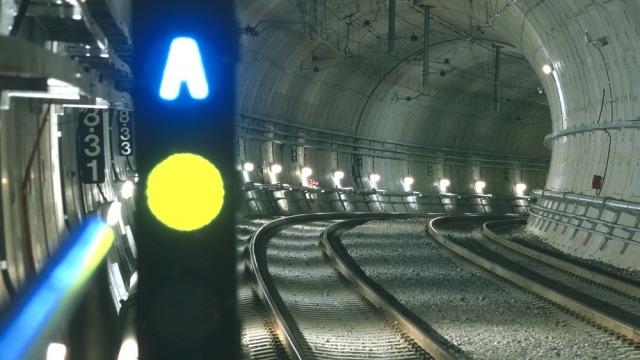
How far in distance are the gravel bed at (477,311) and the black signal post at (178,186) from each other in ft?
17.9

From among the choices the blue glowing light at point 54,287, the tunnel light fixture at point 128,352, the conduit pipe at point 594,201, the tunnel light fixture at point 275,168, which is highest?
the tunnel light fixture at point 275,168

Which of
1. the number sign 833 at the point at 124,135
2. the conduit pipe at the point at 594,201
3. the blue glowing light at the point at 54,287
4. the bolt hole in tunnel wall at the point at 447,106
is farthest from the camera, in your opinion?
the bolt hole in tunnel wall at the point at 447,106

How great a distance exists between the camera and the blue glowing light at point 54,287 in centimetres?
485

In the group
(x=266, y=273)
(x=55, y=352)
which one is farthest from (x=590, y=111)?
(x=55, y=352)

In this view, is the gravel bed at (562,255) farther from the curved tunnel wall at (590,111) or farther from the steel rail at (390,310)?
the steel rail at (390,310)

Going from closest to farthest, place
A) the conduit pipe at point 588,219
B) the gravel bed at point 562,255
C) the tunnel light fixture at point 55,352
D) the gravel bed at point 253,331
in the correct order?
the tunnel light fixture at point 55,352, the gravel bed at point 253,331, the gravel bed at point 562,255, the conduit pipe at point 588,219

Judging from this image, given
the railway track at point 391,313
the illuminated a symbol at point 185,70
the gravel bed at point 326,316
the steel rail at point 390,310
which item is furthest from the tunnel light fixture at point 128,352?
the illuminated a symbol at point 185,70

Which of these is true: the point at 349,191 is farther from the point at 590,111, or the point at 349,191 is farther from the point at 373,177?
the point at 590,111

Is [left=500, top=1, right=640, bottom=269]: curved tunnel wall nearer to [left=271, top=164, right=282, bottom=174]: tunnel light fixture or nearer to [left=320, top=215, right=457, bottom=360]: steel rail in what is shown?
[left=320, top=215, right=457, bottom=360]: steel rail

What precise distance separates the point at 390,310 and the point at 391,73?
2439 centimetres

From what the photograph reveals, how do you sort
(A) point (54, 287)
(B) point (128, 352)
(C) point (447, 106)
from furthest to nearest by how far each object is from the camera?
(C) point (447, 106)
(A) point (54, 287)
(B) point (128, 352)

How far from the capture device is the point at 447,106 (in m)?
37.1

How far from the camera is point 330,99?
3041cm

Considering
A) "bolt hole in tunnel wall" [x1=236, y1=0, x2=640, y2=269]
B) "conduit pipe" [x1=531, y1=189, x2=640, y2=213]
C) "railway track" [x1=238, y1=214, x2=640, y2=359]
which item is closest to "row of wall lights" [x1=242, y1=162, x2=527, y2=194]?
"bolt hole in tunnel wall" [x1=236, y1=0, x2=640, y2=269]
